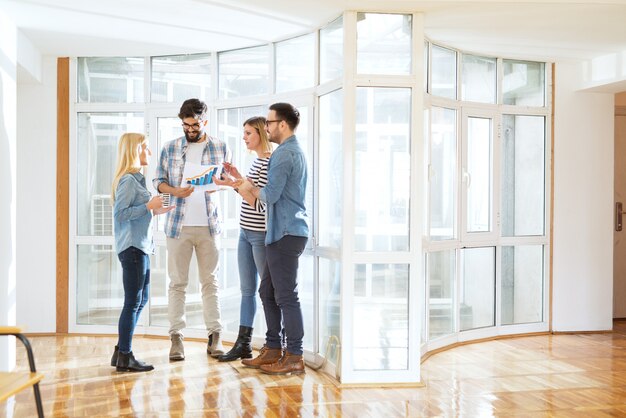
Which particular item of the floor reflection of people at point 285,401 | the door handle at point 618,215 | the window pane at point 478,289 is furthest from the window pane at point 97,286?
the door handle at point 618,215

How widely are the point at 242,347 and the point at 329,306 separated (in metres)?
0.71

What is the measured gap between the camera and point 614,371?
205 inches

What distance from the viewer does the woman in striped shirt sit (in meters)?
5.01

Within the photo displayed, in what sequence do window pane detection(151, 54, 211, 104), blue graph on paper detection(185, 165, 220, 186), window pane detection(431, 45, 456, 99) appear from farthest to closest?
window pane detection(151, 54, 211, 104) < window pane detection(431, 45, 456, 99) < blue graph on paper detection(185, 165, 220, 186)

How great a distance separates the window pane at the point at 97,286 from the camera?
633 centimetres

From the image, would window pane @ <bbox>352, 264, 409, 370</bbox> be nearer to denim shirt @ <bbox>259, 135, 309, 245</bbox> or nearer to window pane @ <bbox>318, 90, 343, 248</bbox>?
window pane @ <bbox>318, 90, 343, 248</bbox>

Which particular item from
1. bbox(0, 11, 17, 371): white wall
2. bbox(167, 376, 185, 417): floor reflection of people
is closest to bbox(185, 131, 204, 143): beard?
bbox(0, 11, 17, 371): white wall

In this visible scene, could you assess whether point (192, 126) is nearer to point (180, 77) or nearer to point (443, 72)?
point (180, 77)

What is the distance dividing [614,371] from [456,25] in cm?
255

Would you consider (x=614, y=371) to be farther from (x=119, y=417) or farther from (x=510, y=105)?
(x=119, y=417)

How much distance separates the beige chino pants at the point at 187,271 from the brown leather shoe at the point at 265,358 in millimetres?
491

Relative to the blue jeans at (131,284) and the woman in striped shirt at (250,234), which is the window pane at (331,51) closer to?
the woman in striped shirt at (250,234)

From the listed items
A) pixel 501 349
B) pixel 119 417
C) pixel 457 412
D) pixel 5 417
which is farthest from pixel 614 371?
pixel 5 417

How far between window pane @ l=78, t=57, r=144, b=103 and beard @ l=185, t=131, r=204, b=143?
1.18 m
